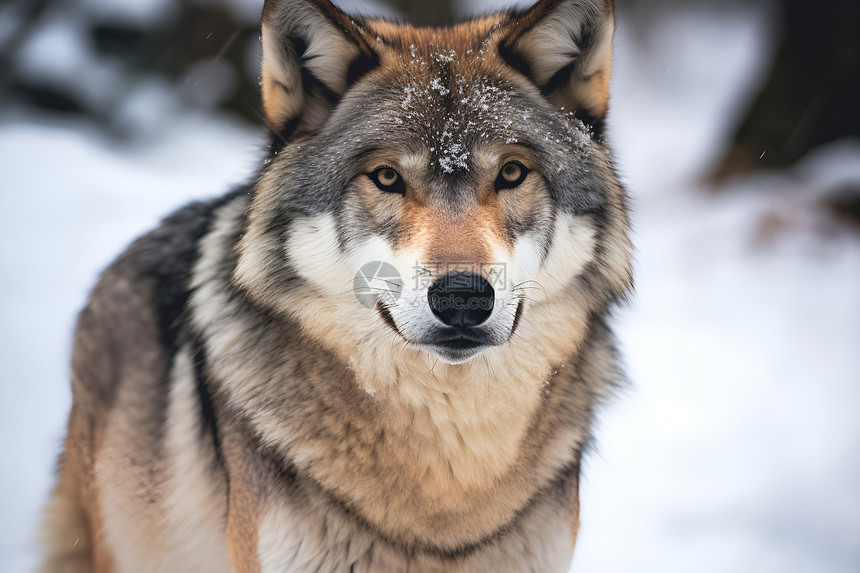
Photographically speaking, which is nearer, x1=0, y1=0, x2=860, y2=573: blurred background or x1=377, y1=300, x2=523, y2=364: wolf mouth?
x1=377, y1=300, x2=523, y2=364: wolf mouth

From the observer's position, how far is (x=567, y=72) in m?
2.13

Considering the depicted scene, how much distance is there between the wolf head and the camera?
1864mm

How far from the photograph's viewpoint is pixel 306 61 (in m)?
2.00

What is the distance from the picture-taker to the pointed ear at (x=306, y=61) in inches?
74.4

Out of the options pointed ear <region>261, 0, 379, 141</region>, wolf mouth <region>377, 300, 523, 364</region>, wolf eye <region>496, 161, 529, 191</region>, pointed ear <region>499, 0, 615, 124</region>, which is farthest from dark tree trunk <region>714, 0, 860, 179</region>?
wolf mouth <region>377, 300, 523, 364</region>

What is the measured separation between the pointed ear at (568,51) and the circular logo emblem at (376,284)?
0.82m

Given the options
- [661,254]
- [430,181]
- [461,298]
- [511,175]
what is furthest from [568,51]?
[661,254]

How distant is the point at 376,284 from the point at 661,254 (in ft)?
18.1

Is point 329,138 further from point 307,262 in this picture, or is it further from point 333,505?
point 333,505

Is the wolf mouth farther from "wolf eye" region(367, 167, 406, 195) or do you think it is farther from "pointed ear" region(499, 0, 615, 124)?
"pointed ear" region(499, 0, 615, 124)

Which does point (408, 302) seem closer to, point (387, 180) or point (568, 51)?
point (387, 180)

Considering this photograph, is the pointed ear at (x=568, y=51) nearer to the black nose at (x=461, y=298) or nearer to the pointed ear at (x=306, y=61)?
the pointed ear at (x=306, y=61)

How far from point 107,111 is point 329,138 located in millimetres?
6853

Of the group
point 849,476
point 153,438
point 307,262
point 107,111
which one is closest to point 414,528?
point 307,262
